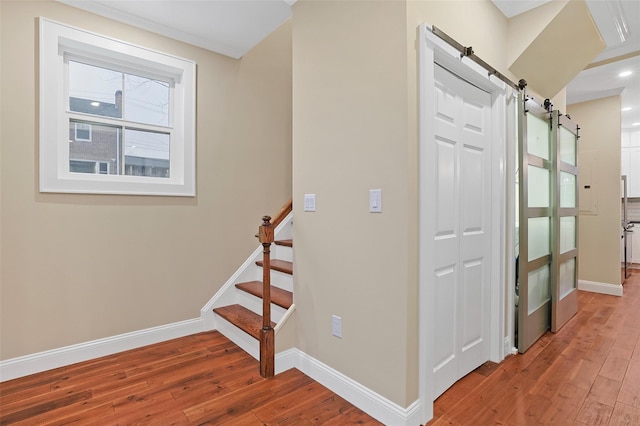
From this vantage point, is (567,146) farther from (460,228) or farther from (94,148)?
(94,148)

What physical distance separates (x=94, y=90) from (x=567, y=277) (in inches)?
185

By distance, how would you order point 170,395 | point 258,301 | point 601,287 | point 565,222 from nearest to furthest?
1. point 170,395
2. point 258,301
3. point 565,222
4. point 601,287

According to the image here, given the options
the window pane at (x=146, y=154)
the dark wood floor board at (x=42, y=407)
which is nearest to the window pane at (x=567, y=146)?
the window pane at (x=146, y=154)

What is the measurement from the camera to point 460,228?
6.74ft

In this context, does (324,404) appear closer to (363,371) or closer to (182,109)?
(363,371)

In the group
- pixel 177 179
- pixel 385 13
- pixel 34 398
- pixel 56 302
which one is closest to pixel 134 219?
pixel 177 179

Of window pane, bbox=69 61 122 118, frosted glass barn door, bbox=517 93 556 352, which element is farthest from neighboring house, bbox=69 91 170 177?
frosted glass barn door, bbox=517 93 556 352

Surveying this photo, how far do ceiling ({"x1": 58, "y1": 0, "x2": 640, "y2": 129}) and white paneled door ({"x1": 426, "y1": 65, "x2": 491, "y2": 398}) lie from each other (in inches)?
38.7

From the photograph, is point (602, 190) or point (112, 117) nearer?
point (112, 117)

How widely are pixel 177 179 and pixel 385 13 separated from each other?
2.13 meters

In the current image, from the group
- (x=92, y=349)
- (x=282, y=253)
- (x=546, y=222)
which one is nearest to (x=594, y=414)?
(x=546, y=222)

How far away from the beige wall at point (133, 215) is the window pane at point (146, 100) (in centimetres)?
29

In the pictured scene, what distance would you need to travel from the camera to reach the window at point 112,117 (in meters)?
2.23

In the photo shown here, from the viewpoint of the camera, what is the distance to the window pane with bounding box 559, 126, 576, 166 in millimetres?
3170
